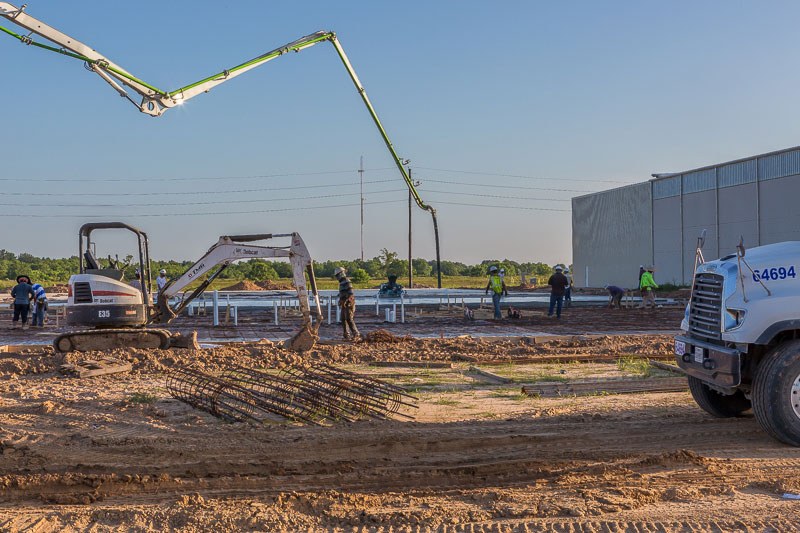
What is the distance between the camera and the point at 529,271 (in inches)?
3526

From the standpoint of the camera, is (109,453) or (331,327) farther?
(331,327)

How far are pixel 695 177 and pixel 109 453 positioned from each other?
42901 millimetres

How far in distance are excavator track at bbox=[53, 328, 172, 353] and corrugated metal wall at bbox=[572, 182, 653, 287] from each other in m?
37.3

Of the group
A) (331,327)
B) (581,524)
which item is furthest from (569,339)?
(581,524)

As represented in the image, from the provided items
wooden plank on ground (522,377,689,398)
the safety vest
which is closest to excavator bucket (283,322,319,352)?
wooden plank on ground (522,377,689,398)

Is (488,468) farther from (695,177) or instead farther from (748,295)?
(695,177)

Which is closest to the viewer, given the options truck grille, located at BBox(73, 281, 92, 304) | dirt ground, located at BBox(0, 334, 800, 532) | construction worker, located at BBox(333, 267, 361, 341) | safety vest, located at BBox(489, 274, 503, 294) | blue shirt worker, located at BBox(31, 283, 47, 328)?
dirt ground, located at BBox(0, 334, 800, 532)

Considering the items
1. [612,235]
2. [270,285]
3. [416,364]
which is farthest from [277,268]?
[416,364]

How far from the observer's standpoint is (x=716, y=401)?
31.9 ft

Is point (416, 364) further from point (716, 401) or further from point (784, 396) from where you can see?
point (784, 396)

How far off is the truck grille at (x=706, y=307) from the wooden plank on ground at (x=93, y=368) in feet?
31.6

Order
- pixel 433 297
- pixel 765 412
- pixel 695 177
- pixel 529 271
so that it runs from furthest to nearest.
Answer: pixel 529 271 < pixel 695 177 < pixel 433 297 < pixel 765 412

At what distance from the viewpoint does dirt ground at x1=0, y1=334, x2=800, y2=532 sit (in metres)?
6.04

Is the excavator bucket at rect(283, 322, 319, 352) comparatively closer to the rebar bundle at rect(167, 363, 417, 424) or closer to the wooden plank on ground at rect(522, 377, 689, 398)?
the rebar bundle at rect(167, 363, 417, 424)
